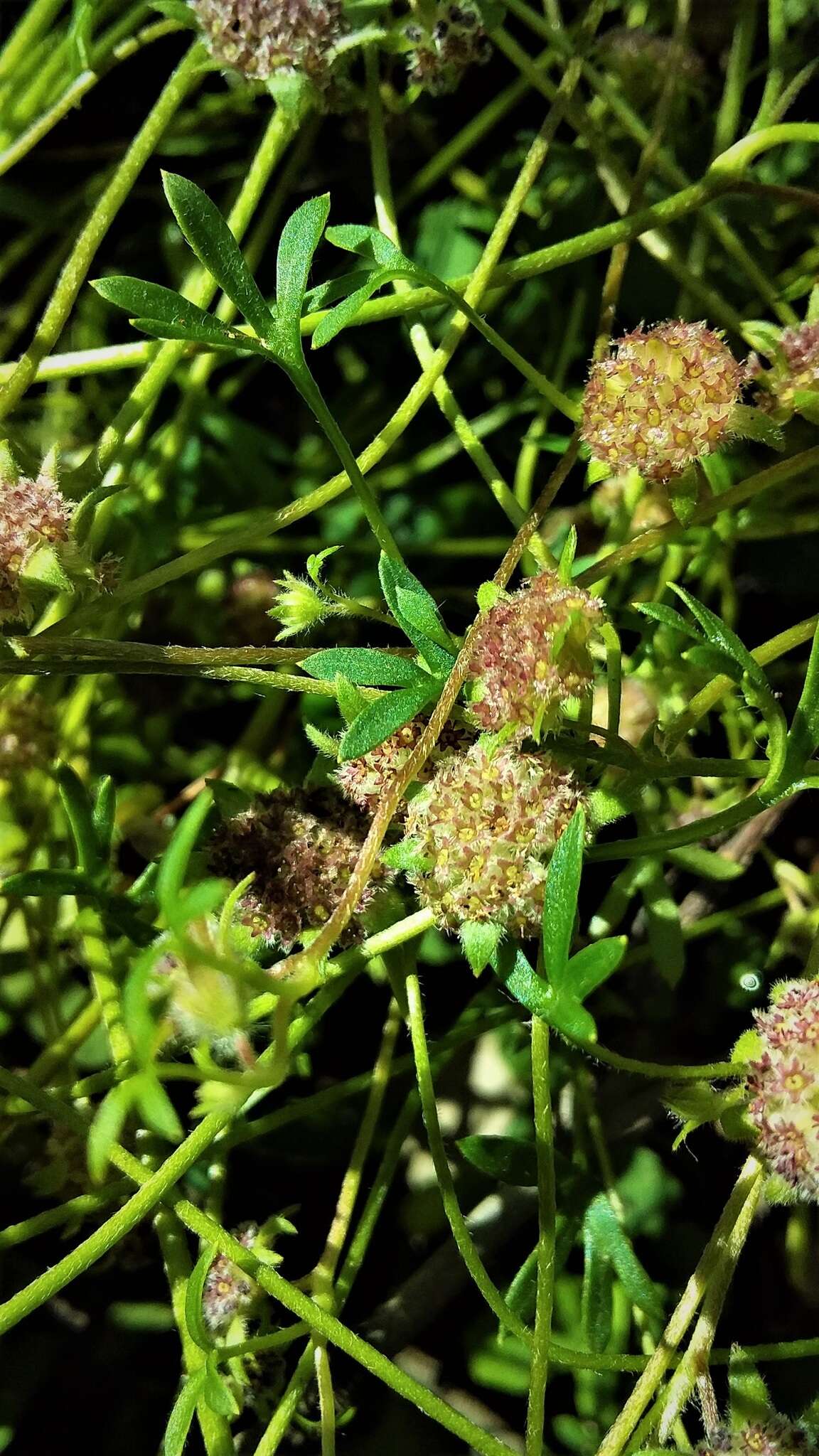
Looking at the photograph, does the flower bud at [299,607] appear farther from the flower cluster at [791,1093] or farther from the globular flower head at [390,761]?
the flower cluster at [791,1093]

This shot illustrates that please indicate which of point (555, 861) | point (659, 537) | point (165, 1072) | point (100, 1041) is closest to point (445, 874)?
point (555, 861)

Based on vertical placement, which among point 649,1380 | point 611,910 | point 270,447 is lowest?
point 649,1380

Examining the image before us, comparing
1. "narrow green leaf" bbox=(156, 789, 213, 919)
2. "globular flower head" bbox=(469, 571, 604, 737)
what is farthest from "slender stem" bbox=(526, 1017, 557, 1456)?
"narrow green leaf" bbox=(156, 789, 213, 919)

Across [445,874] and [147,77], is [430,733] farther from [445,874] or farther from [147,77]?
[147,77]

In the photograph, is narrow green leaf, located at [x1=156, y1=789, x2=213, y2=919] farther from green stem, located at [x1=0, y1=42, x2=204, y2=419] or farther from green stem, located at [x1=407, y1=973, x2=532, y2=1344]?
green stem, located at [x1=0, y1=42, x2=204, y2=419]

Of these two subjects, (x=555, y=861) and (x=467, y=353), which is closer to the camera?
(x=555, y=861)

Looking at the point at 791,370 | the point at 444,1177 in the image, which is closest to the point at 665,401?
the point at 791,370

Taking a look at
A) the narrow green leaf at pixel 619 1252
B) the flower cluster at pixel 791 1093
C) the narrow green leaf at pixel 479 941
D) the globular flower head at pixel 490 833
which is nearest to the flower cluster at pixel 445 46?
the globular flower head at pixel 490 833
